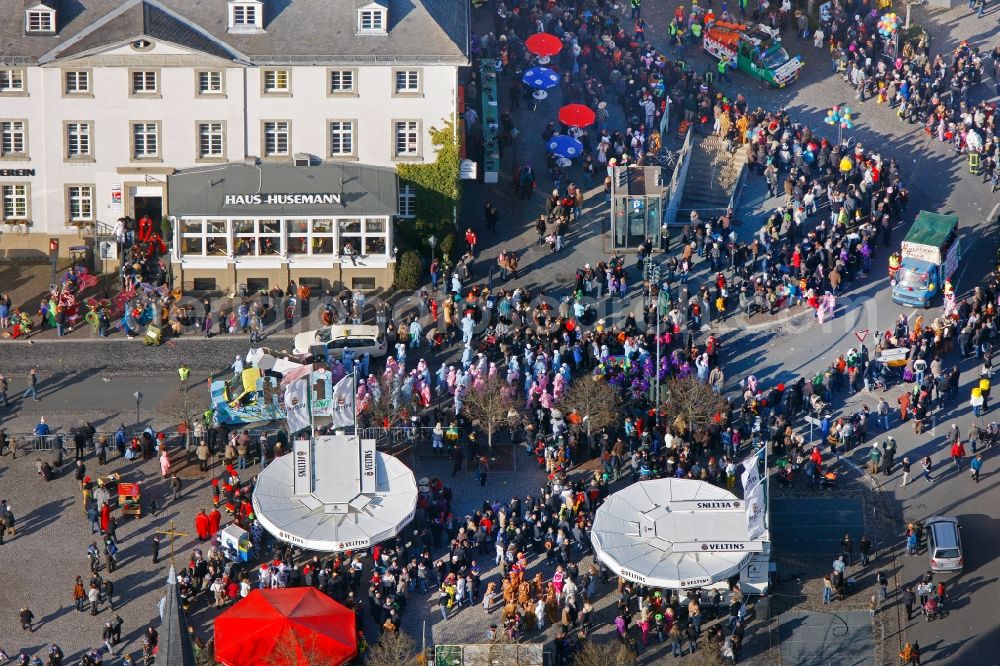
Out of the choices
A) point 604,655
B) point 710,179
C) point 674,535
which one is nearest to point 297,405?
point 674,535

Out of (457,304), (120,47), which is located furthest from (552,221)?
(120,47)

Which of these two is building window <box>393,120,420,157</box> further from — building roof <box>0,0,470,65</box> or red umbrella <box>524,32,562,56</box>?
red umbrella <box>524,32,562,56</box>

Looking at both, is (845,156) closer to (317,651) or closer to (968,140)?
(968,140)

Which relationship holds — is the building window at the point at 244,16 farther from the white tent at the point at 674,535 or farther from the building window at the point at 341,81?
the white tent at the point at 674,535

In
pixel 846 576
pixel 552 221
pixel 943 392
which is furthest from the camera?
pixel 552 221

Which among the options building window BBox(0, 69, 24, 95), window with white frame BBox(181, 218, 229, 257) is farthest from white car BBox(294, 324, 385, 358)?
building window BBox(0, 69, 24, 95)

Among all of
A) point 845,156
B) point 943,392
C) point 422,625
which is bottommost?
point 422,625
